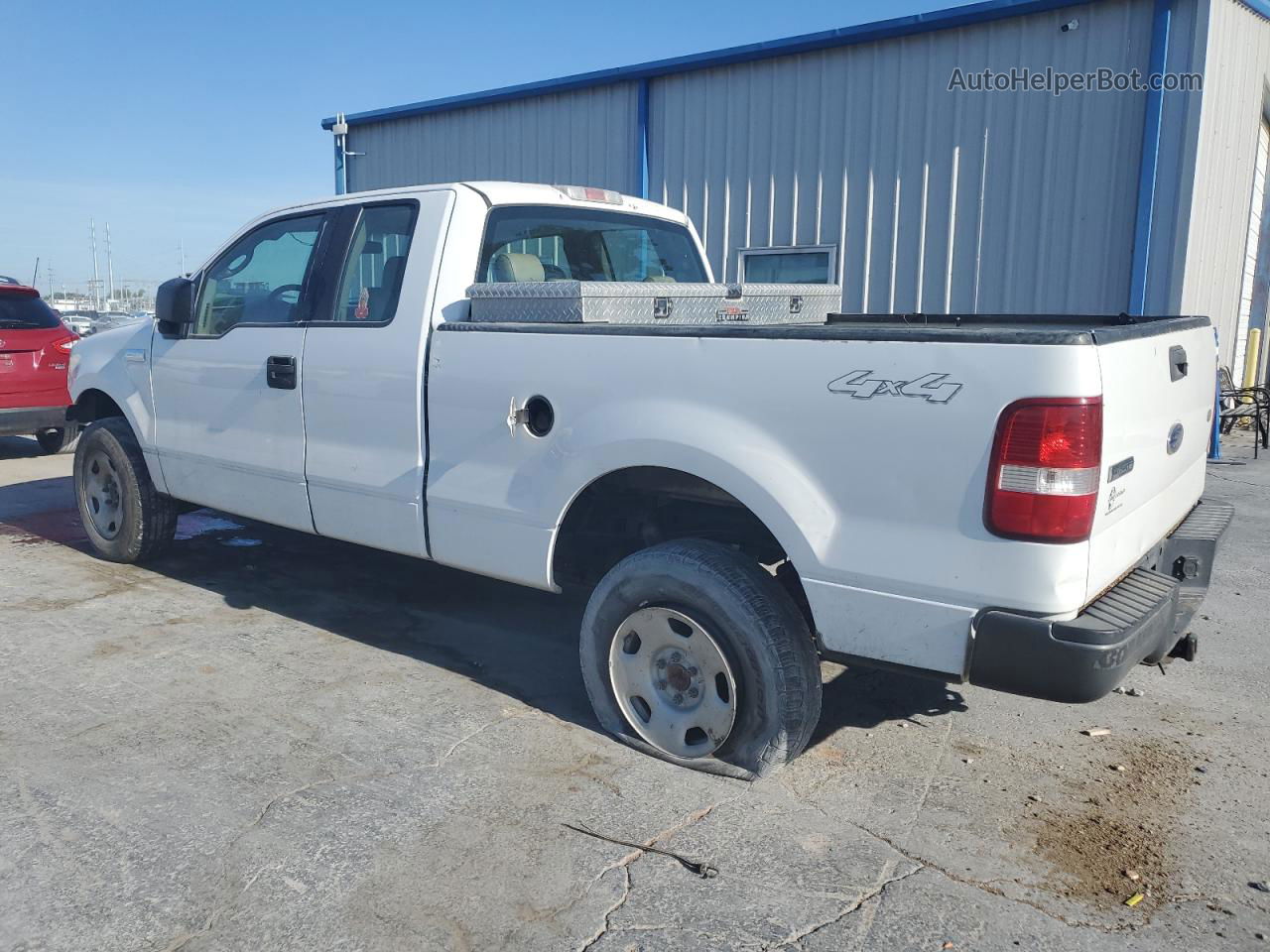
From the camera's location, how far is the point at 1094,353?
8.64 ft

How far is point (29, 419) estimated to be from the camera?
9773 millimetres

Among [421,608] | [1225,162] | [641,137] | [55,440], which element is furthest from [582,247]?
[1225,162]

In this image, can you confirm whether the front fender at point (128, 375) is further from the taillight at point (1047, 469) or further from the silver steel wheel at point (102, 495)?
the taillight at point (1047, 469)

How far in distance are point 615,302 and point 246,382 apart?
201 centimetres

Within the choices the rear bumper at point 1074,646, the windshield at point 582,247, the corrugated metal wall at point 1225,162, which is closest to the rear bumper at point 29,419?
the windshield at point 582,247

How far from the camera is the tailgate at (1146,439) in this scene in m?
2.78

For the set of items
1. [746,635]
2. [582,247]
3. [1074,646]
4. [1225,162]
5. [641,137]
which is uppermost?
[641,137]

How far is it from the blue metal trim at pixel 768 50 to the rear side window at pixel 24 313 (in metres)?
5.63

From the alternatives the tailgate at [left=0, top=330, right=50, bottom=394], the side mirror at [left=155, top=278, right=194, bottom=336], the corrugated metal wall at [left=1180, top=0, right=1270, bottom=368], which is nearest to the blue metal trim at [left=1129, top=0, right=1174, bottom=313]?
the corrugated metal wall at [left=1180, top=0, right=1270, bottom=368]

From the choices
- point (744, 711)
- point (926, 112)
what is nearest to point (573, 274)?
point (744, 711)

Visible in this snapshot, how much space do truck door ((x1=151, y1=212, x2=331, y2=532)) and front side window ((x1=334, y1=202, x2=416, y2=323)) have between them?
0.73 feet

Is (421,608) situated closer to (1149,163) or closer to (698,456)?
(698,456)

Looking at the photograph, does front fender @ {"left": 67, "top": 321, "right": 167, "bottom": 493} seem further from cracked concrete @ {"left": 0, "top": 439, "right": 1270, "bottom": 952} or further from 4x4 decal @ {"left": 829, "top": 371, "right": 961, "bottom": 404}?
4x4 decal @ {"left": 829, "top": 371, "right": 961, "bottom": 404}

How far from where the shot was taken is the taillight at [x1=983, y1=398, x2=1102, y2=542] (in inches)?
103
